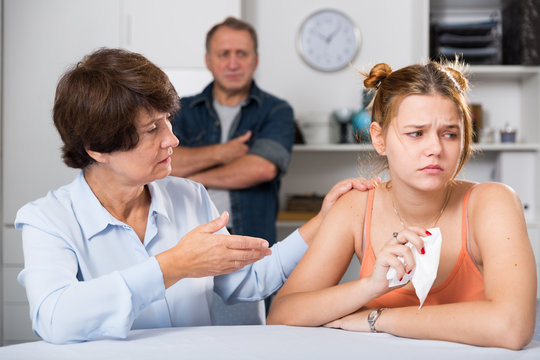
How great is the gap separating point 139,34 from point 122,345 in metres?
2.44

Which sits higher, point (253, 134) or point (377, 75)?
point (377, 75)

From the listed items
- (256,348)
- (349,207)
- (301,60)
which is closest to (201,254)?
(256,348)

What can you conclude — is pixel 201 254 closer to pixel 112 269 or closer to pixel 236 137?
pixel 112 269

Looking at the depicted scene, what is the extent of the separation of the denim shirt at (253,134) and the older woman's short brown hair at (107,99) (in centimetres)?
139

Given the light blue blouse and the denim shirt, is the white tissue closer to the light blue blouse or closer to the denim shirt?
the light blue blouse

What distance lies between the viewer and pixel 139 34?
3.30m

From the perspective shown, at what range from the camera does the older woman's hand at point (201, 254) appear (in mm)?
1209

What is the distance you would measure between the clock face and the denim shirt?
1125mm

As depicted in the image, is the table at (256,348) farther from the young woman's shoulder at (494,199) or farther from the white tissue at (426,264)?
the young woman's shoulder at (494,199)

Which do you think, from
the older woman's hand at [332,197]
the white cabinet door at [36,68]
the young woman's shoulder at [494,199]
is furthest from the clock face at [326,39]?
the young woman's shoulder at [494,199]

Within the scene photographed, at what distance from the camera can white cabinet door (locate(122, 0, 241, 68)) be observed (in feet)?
10.8

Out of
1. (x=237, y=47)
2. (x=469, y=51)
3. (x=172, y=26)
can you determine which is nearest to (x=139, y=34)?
(x=172, y=26)

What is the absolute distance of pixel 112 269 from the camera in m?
1.39

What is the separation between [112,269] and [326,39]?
283 centimetres
